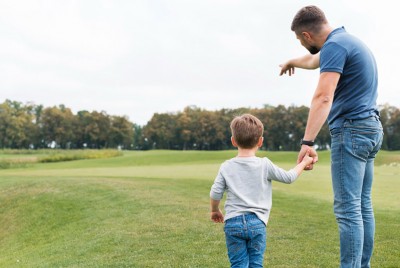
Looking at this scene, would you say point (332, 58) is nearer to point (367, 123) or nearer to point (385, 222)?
point (367, 123)

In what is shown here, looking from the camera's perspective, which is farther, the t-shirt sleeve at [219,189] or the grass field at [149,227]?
the grass field at [149,227]

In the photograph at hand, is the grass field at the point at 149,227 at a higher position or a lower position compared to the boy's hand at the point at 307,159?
lower

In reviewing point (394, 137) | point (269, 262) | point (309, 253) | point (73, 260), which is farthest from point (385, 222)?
point (394, 137)

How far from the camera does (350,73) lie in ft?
12.5

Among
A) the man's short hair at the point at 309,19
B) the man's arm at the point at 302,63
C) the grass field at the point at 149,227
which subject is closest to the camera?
the man's short hair at the point at 309,19

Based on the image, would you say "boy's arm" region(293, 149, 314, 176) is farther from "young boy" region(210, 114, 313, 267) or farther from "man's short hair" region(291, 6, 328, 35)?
"man's short hair" region(291, 6, 328, 35)

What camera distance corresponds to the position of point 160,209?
376 inches

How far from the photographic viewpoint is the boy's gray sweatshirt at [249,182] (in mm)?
3600

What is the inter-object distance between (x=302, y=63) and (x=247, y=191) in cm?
188

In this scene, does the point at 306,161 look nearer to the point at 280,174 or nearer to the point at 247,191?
the point at 280,174

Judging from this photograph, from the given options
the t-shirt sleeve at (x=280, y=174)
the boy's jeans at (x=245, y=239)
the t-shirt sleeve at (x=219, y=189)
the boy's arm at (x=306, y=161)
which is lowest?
the boy's jeans at (x=245, y=239)

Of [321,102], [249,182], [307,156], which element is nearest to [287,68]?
[321,102]

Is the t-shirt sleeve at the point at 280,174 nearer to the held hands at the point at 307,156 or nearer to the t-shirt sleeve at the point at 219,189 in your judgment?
the held hands at the point at 307,156

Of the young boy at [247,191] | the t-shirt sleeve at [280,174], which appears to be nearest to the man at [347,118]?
the t-shirt sleeve at [280,174]
